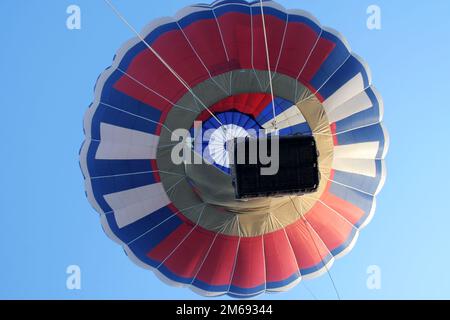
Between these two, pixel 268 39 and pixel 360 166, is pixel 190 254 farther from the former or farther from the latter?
pixel 268 39

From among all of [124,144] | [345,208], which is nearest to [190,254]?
[124,144]

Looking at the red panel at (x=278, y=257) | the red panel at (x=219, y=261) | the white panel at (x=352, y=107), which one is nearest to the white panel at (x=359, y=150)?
the white panel at (x=352, y=107)

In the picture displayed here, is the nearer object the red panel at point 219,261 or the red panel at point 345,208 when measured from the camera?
the red panel at point 219,261

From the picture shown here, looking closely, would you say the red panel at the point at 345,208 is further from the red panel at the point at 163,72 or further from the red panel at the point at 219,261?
the red panel at the point at 163,72

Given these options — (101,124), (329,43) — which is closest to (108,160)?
(101,124)

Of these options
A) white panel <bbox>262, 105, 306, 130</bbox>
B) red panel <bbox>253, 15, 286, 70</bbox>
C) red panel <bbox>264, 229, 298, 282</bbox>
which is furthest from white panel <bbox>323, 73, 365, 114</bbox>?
red panel <bbox>264, 229, 298, 282</bbox>
